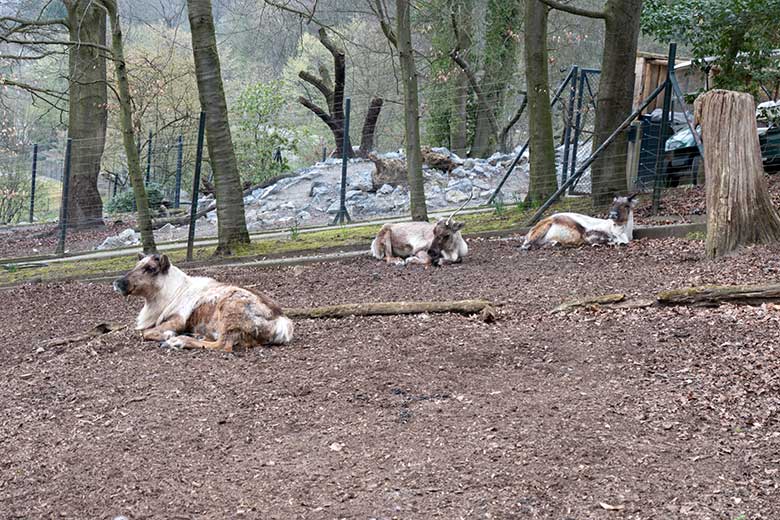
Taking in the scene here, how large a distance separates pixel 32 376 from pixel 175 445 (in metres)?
2.22

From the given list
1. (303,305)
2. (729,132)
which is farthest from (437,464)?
(729,132)

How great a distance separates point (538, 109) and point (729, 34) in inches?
127

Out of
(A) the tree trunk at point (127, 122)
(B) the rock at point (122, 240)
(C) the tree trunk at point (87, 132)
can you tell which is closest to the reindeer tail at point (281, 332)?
(A) the tree trunk at point (127, 122)

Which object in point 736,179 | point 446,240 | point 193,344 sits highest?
point 736,179

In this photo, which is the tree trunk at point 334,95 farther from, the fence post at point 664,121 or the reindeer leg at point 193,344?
the reindeer leg at point 193,344

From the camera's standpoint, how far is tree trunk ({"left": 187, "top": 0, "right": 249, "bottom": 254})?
40.7 feet

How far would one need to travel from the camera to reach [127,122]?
12516mm

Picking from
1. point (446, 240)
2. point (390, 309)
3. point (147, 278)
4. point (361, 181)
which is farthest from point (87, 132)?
point (390, 309)

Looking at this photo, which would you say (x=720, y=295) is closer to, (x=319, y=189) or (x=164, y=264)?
(x=164, y=264)

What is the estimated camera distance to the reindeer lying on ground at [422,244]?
10992mm

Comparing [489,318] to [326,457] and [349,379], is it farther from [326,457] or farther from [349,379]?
[326,457]

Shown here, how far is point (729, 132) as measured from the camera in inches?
329

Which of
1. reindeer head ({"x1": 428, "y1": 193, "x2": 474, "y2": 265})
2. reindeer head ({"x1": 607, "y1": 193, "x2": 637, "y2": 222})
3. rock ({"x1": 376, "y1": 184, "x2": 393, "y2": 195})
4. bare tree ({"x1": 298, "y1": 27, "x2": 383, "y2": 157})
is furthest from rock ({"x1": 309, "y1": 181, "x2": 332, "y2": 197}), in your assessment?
reindeer head ({"x1": 607, "y1": 193, "x2": 637, "y2": 222})

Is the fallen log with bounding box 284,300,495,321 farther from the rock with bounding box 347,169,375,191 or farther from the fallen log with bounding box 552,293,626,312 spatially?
→ the rock with bounding box 347,169,375,191
